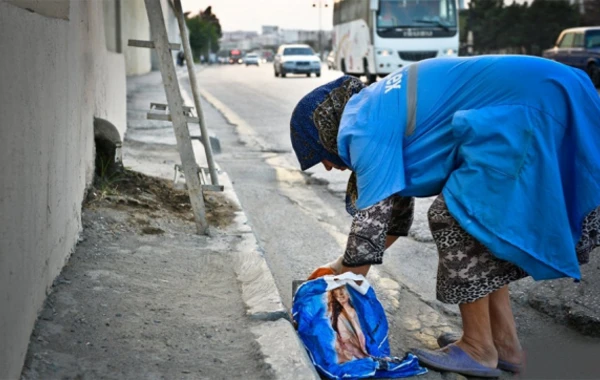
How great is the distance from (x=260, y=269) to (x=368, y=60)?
64.4 feet

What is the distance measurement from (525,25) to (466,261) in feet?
137

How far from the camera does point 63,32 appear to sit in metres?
4.01

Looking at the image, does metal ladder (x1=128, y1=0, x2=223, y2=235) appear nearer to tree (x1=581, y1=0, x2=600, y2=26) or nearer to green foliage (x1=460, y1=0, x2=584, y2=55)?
tree (x1=581, y1=0, x2=600, y2=26)

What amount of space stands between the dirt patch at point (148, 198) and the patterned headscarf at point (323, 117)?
1607mm

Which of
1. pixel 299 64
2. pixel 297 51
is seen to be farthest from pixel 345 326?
pixel 297 51

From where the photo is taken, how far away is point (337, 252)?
519cm

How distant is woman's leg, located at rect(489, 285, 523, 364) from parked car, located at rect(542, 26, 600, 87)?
21121 mm

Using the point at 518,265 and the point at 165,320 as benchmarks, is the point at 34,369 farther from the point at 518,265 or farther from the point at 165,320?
the point at 518,265

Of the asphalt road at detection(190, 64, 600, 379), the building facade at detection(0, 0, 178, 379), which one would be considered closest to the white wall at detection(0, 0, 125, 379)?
the building facade at detection(0, 0, 178, 379)

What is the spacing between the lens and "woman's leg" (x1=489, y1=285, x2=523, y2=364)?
3.40m

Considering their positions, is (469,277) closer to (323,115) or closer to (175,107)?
(323,115)

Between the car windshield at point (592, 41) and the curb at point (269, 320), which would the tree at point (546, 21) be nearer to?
the car windshield at point (592, 41)

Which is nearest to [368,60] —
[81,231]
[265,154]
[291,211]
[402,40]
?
[402,40]

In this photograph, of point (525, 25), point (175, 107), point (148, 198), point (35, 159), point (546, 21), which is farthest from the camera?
point (525, 25)
